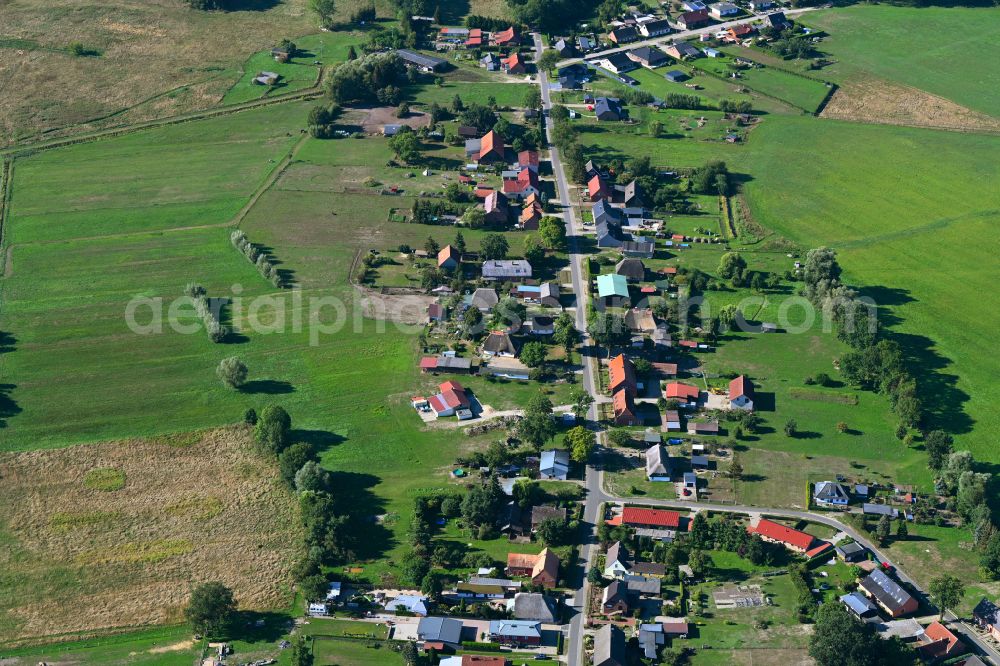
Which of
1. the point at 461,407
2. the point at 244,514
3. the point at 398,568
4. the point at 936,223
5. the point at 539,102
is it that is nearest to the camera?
the point at 398,568

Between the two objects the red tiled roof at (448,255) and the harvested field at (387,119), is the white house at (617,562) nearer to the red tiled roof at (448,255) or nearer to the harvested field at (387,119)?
the red tiled roof at (448,255)

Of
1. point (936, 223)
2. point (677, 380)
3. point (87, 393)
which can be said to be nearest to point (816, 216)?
point (936, 223)

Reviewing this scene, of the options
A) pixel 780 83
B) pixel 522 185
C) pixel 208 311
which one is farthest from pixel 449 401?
pixel 780 83

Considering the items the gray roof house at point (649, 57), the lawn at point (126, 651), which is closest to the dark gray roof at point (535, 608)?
the lawn at point (126, 651)

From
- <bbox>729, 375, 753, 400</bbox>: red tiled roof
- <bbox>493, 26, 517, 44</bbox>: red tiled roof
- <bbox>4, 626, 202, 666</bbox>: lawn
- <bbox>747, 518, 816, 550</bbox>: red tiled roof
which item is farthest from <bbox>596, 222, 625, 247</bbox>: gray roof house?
<bbox>4, 626, 202, 666</bbox>: lawn

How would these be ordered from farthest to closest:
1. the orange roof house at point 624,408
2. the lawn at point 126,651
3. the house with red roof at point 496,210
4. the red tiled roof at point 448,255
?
the house with red roof at point 496,210, the red tiled roof at point 448,255, the orange roof house at point 624,408, the lawn at point 126,651

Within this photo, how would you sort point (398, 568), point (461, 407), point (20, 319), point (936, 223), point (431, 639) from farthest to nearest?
1. point (936, 223)
2. point (20, 319)
3. point (461, 407)
4. point (398, 568)
5. point (431, 639)

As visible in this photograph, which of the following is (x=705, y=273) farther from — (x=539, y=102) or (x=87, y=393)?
(x=87, y=393)
